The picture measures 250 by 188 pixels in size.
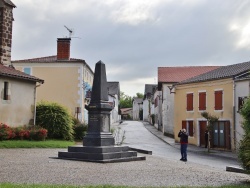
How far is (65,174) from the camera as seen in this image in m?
10.5

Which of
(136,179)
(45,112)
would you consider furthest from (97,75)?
(45,112)

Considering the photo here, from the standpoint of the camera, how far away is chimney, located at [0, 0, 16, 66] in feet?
87.0

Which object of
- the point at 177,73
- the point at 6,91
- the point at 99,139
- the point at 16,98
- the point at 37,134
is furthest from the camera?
the point at 177,73

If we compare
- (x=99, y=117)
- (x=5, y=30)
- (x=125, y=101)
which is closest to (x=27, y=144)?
(x=99, y=117)

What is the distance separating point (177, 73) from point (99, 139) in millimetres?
33822

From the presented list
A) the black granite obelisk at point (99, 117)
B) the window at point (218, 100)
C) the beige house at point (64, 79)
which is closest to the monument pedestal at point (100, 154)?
the black granite obelisk at point (99, 117)

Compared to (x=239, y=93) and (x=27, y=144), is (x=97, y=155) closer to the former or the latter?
(x=27, y=144)

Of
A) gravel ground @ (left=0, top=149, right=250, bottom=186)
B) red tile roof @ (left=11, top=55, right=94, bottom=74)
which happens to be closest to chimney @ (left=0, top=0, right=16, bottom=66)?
red tile roof @ (left=11, top=55, right=94, bottom=74)

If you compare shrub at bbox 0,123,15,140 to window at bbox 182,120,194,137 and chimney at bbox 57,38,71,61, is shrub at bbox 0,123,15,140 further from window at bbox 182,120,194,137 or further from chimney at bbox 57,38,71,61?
window at bbox 182,120,194,137

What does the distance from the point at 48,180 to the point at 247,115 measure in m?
5.55

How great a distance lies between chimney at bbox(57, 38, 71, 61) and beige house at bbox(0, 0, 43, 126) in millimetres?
9021

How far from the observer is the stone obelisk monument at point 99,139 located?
14375 mm

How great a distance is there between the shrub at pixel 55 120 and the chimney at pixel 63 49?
1111 cm

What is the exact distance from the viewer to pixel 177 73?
157 feet
